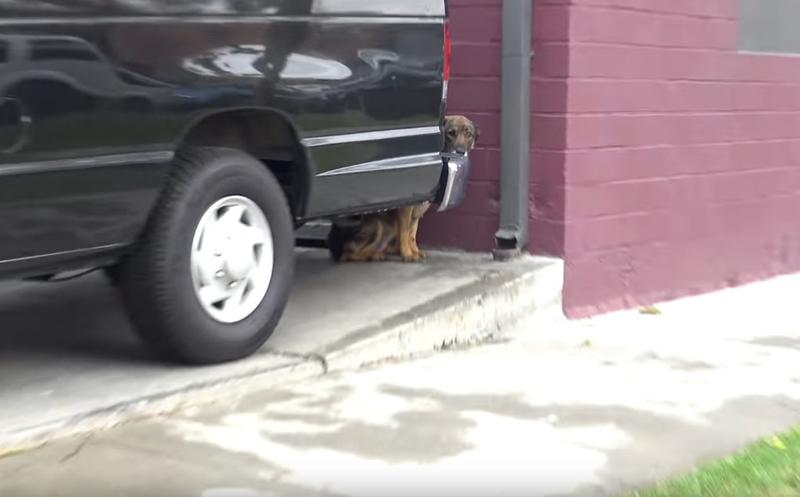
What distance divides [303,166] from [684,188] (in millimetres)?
3544

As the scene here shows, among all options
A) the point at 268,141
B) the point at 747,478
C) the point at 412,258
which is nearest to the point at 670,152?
the point at 412,258

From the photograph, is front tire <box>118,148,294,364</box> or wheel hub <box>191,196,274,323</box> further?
wheel hub <box>191,196,274,323</box>

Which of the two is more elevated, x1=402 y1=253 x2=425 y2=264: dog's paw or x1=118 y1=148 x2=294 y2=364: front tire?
x1=118 y1=148 x2=294 y2=364: front tire

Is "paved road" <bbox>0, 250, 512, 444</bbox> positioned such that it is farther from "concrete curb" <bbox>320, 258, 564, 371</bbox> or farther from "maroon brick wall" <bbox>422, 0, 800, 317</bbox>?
"maroon brick wall" <bbox>422, 0, 800, 317</bbox>

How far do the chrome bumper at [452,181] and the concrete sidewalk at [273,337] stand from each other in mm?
448

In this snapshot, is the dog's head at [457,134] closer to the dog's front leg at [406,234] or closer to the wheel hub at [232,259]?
the dog's front leg at [406,234]

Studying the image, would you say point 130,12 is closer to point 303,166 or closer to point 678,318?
point 303,166

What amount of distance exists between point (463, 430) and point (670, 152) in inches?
150

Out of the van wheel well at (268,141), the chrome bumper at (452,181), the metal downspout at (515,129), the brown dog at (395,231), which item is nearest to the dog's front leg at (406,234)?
the brown dog at (395,231)

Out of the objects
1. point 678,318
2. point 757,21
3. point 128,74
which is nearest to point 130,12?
point 128,74

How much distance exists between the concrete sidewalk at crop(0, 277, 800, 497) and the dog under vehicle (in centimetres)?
52

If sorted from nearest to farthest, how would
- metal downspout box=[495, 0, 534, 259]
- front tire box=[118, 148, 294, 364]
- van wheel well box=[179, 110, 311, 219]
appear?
front tire box=[118, 148, 294, 364] → van wheel well box=[179, 110, 311, 219] → metal downspout box=[495, 0, 534, 259]

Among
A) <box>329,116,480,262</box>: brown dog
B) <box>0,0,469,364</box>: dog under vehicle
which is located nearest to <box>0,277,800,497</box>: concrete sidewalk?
<box>0,0,469,364</box>: dog under vehicle

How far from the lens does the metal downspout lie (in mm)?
6961
